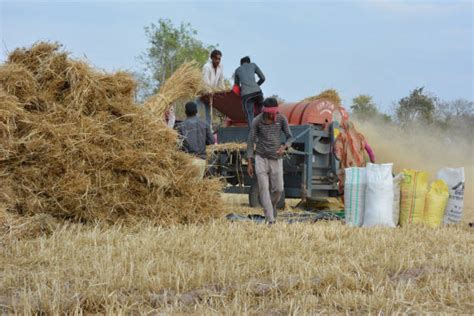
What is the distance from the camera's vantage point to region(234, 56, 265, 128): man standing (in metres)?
10.1

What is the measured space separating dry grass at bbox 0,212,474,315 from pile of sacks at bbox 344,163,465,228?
1.63 meters

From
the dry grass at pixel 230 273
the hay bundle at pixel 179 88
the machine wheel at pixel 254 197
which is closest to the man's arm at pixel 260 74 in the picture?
the hay bundle at pixel 179 88

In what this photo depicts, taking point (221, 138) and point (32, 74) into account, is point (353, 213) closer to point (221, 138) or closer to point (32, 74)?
point (221, 138)

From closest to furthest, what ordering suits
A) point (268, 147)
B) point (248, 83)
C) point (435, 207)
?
point (268, 147)
point (435, 207)
point (248, 83)

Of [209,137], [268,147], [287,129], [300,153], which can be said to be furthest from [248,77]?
[268,147]

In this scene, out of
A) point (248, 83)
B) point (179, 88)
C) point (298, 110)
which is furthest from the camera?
point (298, 110)

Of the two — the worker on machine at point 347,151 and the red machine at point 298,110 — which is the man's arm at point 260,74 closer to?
the red machine at point 298,110

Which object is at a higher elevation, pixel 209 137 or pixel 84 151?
pixel 209 137

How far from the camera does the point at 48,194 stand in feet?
22.1

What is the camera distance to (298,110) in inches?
429

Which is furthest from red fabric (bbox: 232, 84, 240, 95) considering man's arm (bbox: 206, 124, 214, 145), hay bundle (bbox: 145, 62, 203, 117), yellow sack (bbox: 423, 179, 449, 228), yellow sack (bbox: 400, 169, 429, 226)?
yellow sack (bbox: 423, 179, 449, 228)

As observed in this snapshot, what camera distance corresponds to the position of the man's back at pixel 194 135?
8430 mm

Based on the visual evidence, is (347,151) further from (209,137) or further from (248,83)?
(209,137)

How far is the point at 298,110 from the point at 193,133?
2.97 m
